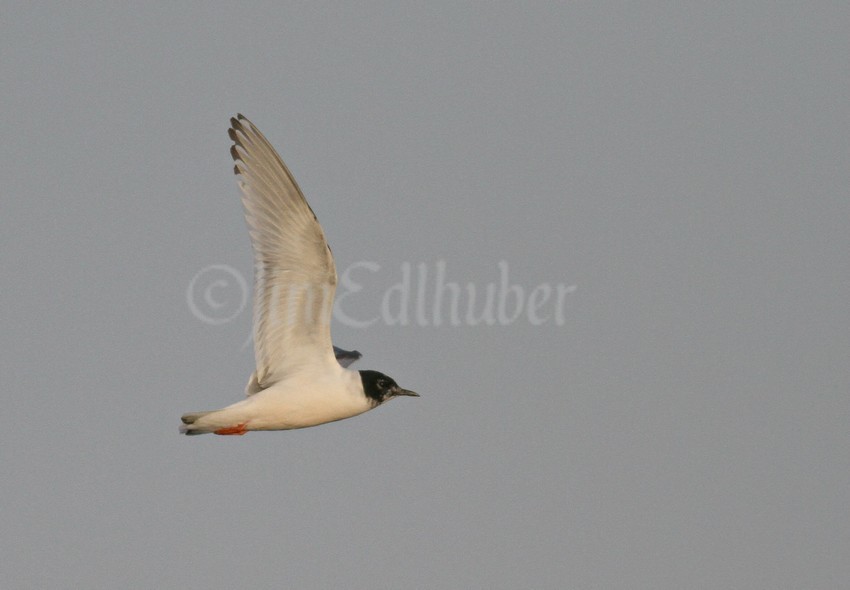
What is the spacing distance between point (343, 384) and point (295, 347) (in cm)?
73

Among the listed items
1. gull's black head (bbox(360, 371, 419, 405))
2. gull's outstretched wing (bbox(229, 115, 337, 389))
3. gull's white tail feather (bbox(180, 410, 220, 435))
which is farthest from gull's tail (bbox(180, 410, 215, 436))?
gull's black head (bbox(360, 371, 419, 405))

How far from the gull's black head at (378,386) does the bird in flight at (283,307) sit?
0.17m

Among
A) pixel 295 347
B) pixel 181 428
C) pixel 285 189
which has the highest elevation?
pixel 285 189

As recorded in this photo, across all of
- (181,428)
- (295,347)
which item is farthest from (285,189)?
(181,428)

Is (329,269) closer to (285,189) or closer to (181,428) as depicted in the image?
(285,189)

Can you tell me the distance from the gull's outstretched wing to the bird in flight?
1cm

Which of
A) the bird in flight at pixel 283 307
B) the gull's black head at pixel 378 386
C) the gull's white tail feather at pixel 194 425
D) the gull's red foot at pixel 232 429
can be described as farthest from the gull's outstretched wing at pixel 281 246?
the gull's white tail feather at pixel 194 425

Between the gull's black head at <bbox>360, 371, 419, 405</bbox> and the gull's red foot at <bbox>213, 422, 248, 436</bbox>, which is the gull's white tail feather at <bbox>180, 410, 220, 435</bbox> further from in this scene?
the gull's black head at <bbox>360, 371, 419, 405</bbox>

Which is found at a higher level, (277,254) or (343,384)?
(277,254)

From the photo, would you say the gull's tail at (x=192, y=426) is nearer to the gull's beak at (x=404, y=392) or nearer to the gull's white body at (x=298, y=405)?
the gull's white body at (x=298, y=405)

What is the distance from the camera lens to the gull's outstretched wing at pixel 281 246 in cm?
1672

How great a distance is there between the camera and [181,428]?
16.7m

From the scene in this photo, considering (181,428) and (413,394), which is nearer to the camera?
(181,428)

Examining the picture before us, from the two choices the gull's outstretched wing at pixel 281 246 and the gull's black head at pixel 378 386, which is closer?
the gull's outstretched wing at pixel 281 246
